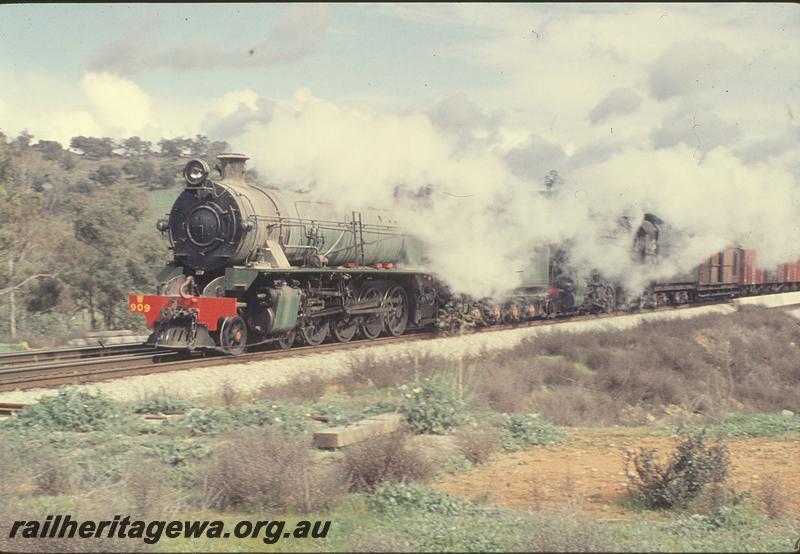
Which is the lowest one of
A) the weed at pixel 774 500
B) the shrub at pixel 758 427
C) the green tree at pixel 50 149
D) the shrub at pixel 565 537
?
the shrub at pixel 758 427

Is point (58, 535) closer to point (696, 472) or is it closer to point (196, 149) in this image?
point (696, 472)

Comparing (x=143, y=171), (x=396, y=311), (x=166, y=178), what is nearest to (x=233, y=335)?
(x=396, y=311)

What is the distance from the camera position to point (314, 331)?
19.6m

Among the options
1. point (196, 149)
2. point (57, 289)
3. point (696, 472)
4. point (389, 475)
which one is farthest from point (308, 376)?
point (196, 149)

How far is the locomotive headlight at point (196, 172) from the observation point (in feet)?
57.2

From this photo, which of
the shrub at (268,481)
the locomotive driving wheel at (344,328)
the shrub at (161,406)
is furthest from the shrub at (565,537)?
the locomotive driving wheel at (344,328)

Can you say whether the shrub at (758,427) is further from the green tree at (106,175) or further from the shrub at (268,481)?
the green tree at (106,175)

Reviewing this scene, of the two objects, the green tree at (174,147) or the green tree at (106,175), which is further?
the green tree at (174,147)

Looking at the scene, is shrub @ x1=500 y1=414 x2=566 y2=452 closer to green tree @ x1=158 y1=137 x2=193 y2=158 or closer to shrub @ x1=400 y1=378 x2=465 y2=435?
shrub @ x1=400 y1=378 x2=465 y2=435

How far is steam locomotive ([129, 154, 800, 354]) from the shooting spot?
55.1 ft

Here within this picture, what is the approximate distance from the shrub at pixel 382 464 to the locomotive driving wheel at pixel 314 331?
1055 cm

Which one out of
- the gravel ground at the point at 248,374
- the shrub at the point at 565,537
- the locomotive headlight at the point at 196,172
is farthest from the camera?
the locomotive headlight at the point at 196,172

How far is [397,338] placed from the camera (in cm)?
2078

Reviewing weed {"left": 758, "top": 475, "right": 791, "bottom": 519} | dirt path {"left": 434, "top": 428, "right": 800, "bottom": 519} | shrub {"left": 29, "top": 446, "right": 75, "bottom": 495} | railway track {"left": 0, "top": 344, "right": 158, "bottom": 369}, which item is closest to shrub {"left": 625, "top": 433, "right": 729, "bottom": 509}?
dirt path {"left": 434, "top": 428, "right": 800, "bottom": 519}
